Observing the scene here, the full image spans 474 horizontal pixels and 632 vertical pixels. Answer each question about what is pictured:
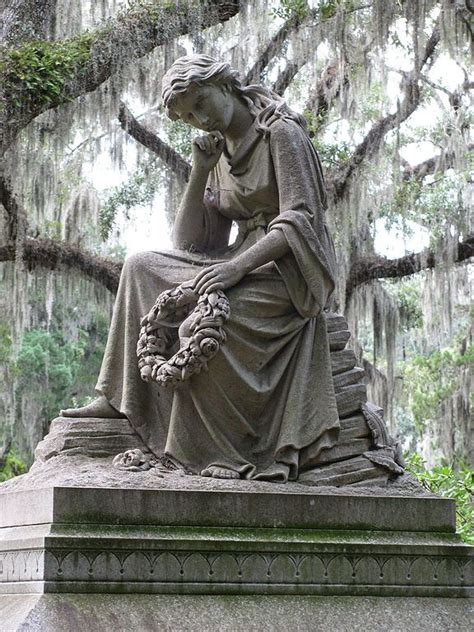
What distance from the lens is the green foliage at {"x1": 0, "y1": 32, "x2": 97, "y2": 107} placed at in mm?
13523

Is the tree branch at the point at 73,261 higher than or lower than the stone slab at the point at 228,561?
higher

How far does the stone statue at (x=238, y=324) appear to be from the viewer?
580 cm

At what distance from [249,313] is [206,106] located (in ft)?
3.54

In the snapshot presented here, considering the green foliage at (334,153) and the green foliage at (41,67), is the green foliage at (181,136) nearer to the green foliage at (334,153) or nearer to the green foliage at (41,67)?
the green foliage at (334,153)

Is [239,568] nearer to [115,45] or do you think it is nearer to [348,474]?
[348,474]

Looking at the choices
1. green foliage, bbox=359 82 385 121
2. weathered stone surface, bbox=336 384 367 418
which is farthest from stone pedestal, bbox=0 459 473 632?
green foliage, bbox=359 82 385 121

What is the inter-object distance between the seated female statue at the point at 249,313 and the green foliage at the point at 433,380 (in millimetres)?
13238

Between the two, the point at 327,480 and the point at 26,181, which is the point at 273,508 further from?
the point at 26,181

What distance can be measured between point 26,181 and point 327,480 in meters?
9.87

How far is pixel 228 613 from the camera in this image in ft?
17.2

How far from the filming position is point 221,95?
6.22 m

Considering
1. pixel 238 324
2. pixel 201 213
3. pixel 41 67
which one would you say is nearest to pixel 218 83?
pixel 201 213

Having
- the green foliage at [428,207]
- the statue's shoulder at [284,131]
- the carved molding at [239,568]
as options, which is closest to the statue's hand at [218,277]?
the statue's shoulder at [284,131]

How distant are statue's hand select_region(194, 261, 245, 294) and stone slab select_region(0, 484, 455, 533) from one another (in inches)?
37.4
